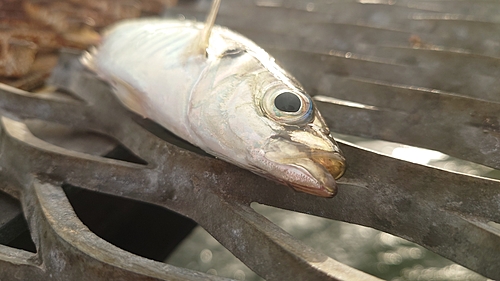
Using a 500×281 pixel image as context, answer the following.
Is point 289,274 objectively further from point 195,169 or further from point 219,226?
point 195,169

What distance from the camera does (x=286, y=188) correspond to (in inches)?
46.5

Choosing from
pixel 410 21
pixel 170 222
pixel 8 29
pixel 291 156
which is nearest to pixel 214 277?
pixel 291 156

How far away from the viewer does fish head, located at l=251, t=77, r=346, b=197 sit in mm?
1024

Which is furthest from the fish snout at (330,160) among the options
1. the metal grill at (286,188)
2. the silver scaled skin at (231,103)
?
the metal grill at (286,188)

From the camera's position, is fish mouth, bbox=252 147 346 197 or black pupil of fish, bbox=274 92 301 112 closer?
fish mouth, bbox=252 147 346 197

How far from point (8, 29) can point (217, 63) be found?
1.57 m

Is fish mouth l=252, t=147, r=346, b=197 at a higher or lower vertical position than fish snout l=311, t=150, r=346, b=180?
lower

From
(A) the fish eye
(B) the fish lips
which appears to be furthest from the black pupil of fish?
(B) the fish lips

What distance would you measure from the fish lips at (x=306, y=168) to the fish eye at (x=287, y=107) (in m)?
0.11

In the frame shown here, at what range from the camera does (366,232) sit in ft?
9.36

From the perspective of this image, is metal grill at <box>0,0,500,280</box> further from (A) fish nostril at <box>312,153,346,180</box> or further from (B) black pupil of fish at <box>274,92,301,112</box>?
(B) black pupil of fish at <box>274,92,301,112</box>

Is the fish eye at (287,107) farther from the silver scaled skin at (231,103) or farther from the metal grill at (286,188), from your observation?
the metal grill at (286,188)

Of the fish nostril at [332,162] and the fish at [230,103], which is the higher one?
the fish at [230,103]

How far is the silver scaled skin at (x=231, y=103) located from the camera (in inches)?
41.9
